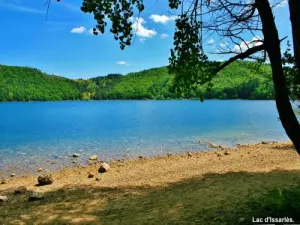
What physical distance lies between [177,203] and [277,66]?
16.2 ft

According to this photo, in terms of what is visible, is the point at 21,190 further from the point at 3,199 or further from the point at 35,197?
the point at 35,197

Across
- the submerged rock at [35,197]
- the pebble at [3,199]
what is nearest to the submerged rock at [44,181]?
the pebble at [3,199]

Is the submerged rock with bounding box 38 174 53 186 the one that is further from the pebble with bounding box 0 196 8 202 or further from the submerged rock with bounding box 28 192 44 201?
the submerged rock with bounding box 28 192 44 201

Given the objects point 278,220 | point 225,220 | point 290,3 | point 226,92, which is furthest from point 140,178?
point 226,92

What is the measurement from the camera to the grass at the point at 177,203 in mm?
7098

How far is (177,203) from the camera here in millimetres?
9336

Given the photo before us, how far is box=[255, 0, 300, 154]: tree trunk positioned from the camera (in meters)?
6.06

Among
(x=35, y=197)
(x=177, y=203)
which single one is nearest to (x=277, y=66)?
(x=177, y=203)

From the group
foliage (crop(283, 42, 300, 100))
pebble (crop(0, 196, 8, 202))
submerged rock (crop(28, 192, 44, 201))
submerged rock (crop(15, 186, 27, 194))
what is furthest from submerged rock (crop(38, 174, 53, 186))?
foliage (crop(283, 42, 300, 100))

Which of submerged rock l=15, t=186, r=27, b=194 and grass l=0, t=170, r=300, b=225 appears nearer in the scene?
grass l=0, t=170, r=300, b=225

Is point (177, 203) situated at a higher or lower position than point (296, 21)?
lower

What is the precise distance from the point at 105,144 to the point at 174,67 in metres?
27.0

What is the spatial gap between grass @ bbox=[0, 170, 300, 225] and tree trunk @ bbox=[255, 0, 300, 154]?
142cm

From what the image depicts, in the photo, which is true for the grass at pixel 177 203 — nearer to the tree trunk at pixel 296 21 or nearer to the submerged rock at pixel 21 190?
the submerged rock at pixel 21 190
